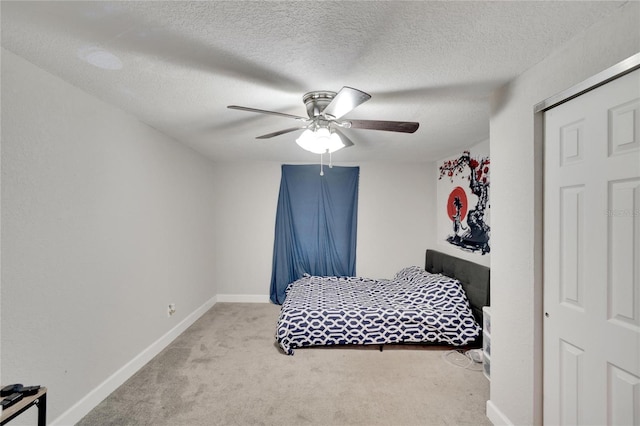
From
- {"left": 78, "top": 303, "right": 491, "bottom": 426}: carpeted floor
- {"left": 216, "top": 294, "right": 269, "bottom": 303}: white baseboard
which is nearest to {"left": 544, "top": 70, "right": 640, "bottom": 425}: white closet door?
{"left": 78, "top": 303, "right": 491, "bottom": 426}: carpeted floor

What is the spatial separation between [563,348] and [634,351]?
0.35 m

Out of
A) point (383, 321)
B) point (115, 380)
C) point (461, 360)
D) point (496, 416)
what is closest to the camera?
point (496, 416)

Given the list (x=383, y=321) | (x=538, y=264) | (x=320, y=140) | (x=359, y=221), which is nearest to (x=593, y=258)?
(x=538, y=264)

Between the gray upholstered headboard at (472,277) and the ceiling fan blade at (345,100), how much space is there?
89.8 inches

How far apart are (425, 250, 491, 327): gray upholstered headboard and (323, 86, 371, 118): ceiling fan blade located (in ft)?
7.48

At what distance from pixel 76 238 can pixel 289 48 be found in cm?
186

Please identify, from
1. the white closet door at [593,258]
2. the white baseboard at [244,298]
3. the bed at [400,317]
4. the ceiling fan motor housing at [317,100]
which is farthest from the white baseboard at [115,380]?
the white closet door at [593,258]

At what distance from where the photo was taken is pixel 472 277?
3.14 m

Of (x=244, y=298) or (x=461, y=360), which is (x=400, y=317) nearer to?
(x=461, y=360)

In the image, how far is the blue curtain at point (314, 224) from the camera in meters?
4.52

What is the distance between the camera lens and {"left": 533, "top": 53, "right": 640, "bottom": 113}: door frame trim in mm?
1107

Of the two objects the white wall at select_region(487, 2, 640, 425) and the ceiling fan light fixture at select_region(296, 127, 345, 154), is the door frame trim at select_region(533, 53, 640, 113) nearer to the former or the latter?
the white wall at select_region(487, 2, 640, 425)

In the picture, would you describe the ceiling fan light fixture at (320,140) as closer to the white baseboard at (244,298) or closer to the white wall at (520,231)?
the white wall at (520,231)

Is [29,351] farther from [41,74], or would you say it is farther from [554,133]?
[554,133]
